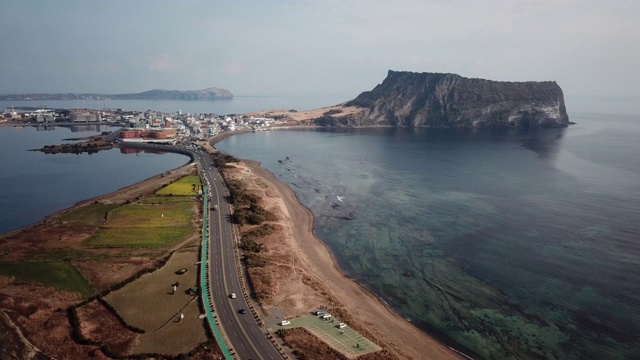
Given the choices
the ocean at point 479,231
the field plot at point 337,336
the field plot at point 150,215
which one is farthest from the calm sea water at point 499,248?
the field plot at point 150,215

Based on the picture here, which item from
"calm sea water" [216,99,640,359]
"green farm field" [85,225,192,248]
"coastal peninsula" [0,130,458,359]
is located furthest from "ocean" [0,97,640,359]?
"green farm field" [85,225,192,248]

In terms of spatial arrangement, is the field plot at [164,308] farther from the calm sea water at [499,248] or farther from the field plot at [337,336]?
the calm sea water at [499,248]

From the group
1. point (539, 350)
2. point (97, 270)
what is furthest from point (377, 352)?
point (97, 270)

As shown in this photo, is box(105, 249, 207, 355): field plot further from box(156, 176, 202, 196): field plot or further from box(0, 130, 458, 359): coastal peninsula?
box(156, 176, 202, 196): field plot

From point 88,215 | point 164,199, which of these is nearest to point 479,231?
point 164,199

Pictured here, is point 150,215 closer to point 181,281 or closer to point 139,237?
point 139,237
